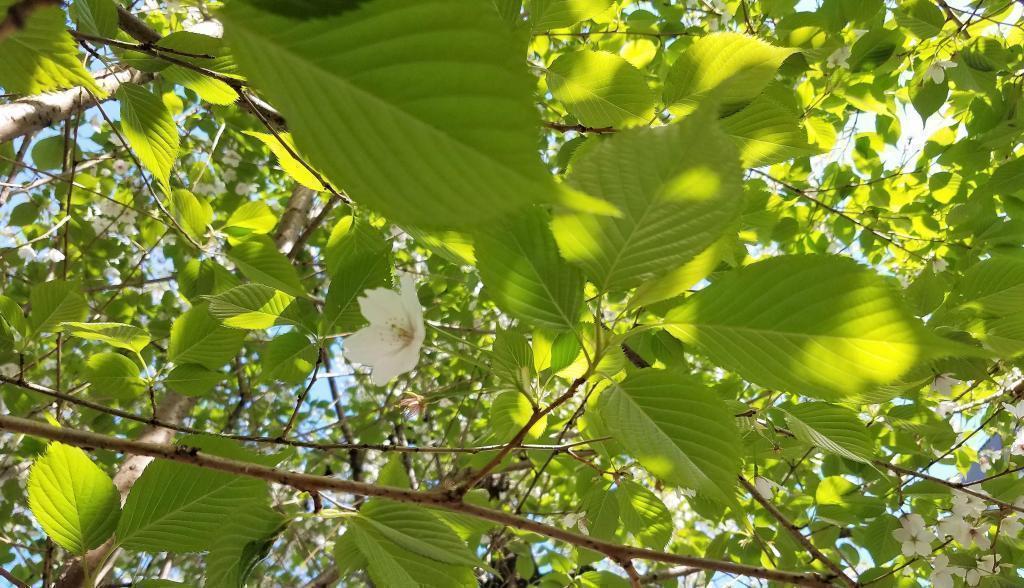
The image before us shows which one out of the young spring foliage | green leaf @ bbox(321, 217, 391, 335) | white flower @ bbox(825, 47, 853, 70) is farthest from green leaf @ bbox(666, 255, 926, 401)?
white flower @ bbox(825, 47, 853, 70)

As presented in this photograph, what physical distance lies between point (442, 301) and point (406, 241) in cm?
44

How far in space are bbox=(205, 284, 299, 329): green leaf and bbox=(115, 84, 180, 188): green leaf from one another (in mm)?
228

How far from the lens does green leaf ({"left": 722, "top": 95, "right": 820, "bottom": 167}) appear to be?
0.69 metres

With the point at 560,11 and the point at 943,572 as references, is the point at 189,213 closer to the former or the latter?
the point at 560,11

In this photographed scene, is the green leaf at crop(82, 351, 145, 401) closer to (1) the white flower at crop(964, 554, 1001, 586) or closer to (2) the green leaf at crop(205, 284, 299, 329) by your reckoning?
(2) the green leaf at crop(205, 284, 299, 329)

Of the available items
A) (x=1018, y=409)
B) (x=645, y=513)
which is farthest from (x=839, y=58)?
(x=645, y=513)

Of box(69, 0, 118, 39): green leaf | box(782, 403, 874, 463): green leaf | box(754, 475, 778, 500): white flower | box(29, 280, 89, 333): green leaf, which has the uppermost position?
box(69, 0, 118, 39): green leaf

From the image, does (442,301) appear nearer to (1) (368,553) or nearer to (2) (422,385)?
(2) (422,385)

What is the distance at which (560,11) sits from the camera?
80 cm

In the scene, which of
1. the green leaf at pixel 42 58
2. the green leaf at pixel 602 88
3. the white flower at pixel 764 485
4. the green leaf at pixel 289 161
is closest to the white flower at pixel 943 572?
the white flower at pixel 764 485

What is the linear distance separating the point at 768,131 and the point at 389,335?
48cm

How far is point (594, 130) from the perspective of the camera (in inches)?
30.4

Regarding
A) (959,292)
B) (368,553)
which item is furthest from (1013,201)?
(368,553)

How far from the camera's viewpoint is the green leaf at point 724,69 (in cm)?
61
